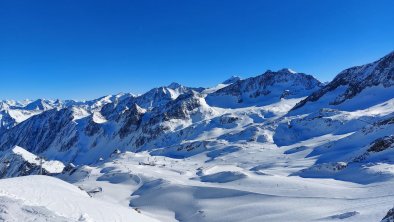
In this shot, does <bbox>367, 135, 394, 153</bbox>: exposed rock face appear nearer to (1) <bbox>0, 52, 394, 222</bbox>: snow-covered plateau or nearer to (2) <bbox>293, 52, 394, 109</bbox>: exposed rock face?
(1) <bbox>0, 52, 394, 222</bbox>: snow-covered plateau

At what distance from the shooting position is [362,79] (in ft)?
502

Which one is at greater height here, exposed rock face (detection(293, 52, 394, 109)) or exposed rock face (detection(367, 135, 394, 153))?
exposed rock face (detection(293, 52, 394, 109))

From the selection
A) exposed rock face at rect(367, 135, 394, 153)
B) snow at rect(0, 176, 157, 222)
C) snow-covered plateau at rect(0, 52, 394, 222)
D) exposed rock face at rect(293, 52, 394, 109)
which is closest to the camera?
snow at rect(0, 176, 157, 222)

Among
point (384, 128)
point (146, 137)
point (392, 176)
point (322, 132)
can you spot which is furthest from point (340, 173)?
point (146, 137)

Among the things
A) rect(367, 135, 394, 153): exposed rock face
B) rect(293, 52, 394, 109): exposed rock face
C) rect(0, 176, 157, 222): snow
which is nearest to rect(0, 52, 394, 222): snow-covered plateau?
rect(0, 176, 157, 222): snow

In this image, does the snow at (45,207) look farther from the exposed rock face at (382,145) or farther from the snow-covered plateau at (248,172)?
the exposed rock face at (382,145)

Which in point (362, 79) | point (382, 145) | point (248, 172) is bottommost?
point (248, 172)

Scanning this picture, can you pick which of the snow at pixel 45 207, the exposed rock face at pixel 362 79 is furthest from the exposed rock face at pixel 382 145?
the exposed rock face at pixel 362 79

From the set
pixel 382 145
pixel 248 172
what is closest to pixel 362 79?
pixel 382 145

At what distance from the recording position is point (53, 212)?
2584 cm

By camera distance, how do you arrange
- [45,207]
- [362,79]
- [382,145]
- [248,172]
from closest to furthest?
[45,207] < [382,145] < [248,172] < [362,79]

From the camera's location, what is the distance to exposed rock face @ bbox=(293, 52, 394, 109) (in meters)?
143

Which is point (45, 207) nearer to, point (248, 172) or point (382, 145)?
point (248, 172)

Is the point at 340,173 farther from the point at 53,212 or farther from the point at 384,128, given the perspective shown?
→ the point at 53,212
